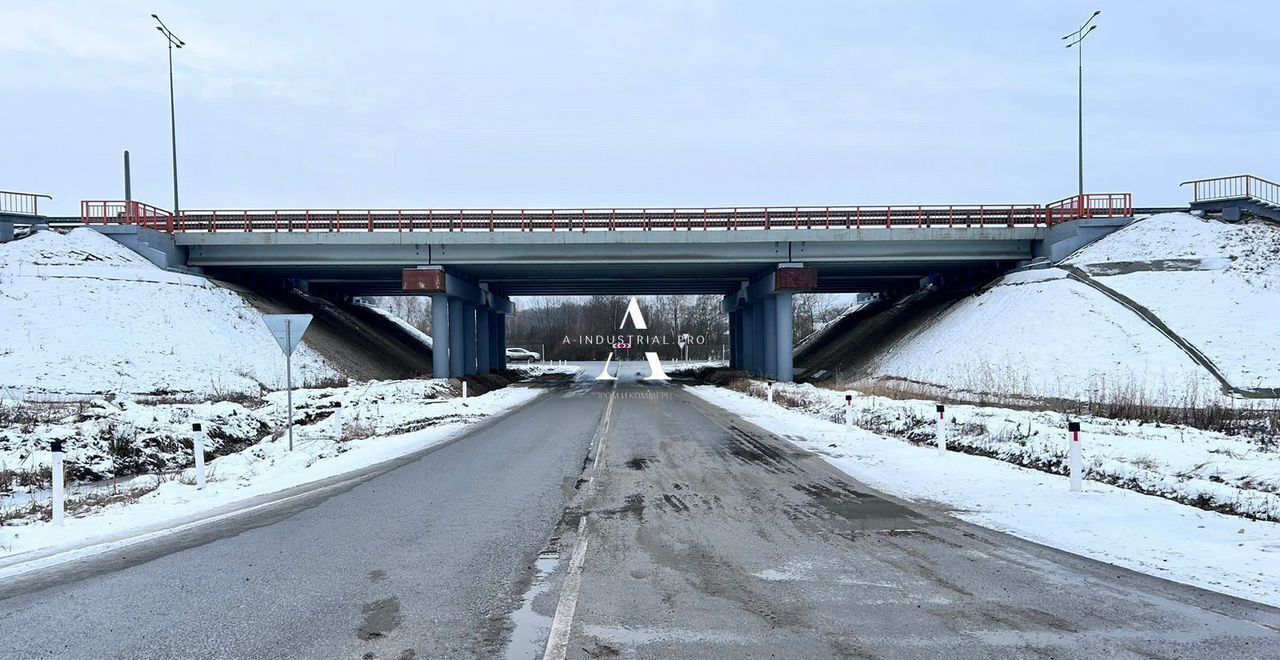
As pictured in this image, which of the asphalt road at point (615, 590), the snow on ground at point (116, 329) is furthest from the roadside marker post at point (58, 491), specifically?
the snow on ground at point (116, 329)

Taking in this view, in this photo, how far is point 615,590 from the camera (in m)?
6.20

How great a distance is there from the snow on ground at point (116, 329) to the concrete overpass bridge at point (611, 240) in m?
2.22

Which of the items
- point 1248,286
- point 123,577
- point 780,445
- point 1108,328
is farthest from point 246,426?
point 1248,286

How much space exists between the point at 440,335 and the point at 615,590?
35.0 metres

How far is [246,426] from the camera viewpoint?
20891 millimetres

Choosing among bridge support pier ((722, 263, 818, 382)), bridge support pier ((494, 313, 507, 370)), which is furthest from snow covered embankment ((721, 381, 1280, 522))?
bridge support pier ((494, 313, 507, 370))

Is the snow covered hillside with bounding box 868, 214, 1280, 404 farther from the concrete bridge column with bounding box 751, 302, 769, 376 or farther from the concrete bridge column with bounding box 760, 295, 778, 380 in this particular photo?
the concrete bridge column with bounding box 751, 302, 769, 376

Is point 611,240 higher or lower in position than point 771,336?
higher

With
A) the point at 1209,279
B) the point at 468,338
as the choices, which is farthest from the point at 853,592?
the point at 468,338

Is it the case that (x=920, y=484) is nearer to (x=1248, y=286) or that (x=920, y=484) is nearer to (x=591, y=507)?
(x=591, y=507)

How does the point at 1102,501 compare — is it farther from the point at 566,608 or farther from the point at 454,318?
the point at 454,318

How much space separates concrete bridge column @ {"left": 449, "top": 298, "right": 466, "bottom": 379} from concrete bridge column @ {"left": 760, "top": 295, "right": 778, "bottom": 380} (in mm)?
16214

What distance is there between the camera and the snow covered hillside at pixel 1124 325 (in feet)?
91.4

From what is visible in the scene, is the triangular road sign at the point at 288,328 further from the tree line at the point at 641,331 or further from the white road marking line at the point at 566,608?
the tree line at the point at 641,331
